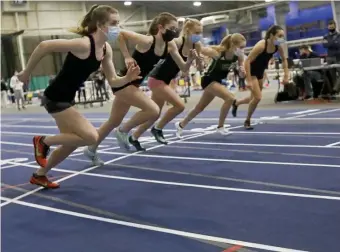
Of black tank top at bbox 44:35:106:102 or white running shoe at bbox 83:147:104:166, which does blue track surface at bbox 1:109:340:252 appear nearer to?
white running shoe at bbox 83:147:104:166

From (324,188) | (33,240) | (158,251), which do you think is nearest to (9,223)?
(33,240)

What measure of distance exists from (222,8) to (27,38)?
13.0 metres

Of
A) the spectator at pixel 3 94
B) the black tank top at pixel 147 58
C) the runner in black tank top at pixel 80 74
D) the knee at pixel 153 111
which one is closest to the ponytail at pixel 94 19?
the runner in black tank top at pixel 80 74

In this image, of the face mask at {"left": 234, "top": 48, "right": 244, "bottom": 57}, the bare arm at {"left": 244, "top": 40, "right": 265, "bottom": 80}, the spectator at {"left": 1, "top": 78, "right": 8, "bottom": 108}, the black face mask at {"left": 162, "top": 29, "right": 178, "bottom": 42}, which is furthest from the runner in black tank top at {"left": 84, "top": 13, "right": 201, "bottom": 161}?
the spectator at {"left": 1, "top": 78, "right": 8, "bottom": 108}

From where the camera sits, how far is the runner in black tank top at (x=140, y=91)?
19.7 ft

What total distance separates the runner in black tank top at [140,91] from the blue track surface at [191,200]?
1.44ft

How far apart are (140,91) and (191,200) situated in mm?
2239

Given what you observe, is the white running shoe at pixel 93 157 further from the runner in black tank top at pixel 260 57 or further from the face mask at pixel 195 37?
the runner in black tank top at pixel 260 57

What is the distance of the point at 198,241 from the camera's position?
3.20m

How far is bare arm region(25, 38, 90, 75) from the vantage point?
4.50 meters

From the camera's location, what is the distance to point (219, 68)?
24.9 feet

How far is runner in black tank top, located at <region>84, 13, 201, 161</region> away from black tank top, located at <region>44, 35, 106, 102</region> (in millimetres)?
1081

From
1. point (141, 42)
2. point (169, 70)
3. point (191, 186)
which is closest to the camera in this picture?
point (191, 186)

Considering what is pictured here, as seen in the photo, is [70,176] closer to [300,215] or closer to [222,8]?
[300,215]
